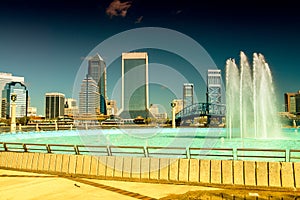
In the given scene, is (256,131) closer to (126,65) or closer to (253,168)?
(253,168)

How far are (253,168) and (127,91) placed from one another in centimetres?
17895

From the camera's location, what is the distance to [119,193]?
24.4 ft

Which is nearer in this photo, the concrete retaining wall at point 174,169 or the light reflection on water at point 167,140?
the concrete retaining wall at point 174,169

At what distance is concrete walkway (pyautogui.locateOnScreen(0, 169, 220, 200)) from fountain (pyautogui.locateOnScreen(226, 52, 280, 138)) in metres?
27.1

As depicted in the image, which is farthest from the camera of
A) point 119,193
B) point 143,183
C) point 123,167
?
point 123,167

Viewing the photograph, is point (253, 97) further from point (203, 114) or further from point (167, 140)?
point (203, 114)

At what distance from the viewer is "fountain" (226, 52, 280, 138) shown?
3291 centimetres

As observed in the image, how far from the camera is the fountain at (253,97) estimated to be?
108 ft

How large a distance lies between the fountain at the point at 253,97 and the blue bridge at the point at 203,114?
65.7 meters

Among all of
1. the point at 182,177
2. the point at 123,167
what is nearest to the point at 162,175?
the point at 182,177

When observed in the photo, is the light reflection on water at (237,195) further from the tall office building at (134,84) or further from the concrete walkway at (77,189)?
the tall office building at (134,84)

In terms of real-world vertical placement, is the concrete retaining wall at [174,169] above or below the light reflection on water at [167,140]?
above

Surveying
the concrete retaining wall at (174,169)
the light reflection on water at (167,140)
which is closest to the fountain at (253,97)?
the light reflection on water at (167,140)

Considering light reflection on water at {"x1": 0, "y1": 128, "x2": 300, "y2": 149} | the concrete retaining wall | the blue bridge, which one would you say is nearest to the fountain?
light reflection on water at {"x1": 0, "y1": 128, "x2": 300, "y2": 149}
